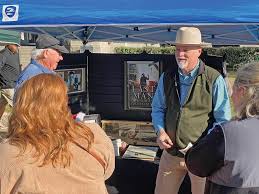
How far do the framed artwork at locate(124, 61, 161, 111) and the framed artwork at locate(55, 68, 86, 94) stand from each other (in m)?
0.51

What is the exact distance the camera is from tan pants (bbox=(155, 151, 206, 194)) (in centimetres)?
330

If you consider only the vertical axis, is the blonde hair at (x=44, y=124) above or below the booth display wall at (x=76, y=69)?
above

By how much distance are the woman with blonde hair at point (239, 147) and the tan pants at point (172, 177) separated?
123 cm

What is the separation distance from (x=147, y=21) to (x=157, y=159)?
137cm

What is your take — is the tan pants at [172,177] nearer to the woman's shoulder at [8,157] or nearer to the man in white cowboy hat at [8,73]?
the woman's shoulder at [8,157]

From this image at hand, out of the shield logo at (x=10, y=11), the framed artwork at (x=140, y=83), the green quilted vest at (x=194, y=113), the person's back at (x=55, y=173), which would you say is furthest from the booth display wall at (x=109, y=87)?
the person's back at (x=55, y=173)

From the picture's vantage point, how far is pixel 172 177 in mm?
3373

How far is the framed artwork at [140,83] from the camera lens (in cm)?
490

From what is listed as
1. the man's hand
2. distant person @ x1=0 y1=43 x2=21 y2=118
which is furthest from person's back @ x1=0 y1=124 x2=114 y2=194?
distant person @ x1=0 y1=43 x2=21 y2=118

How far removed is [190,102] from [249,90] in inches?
47.2

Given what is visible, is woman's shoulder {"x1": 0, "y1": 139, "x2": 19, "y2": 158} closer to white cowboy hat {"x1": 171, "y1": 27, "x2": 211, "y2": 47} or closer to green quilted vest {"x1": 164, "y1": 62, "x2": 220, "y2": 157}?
green quilted vest {"x1": 164, "y1": 62, "x2": 220, "y2": 157}

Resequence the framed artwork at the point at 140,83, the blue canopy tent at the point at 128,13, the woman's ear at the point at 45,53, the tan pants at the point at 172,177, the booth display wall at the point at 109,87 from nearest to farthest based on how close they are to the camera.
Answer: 1. the tan pants at the point at 172,177
2. the blue canopy tent at the point at 128,13
3. the woman's ear at the point at 45,53
4. the framed artwork at the point at 140,83
5. the booth display wall at the point at 109,87

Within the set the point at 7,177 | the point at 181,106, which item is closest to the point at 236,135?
the point at 7,177

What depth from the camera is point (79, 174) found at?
194 cm
